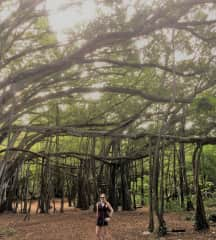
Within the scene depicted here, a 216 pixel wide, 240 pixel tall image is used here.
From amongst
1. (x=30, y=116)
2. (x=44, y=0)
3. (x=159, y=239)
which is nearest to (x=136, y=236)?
(x=159, y=239)

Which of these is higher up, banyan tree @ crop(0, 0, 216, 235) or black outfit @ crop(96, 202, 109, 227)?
banyan tree @ crop(0, 0, 216, 235)

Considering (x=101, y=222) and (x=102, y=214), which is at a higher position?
(x=102, y=214)

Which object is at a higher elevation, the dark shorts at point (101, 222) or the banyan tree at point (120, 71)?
the banyan tree at point (120, 71)

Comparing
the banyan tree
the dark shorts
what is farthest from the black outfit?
the banyan tree

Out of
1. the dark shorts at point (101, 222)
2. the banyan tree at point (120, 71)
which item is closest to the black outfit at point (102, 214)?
the dark shorts at point (101, 222)

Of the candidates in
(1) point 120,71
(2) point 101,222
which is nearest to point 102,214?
(2) point 101,222

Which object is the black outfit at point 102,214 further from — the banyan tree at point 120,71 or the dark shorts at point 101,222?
the banyan tree at point 120,71

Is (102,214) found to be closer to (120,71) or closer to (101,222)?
(101,222)

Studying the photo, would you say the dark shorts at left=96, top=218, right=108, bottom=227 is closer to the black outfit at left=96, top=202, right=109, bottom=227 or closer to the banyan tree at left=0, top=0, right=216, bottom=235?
the black outfit at left=96, top=202, right=109, bottom=227

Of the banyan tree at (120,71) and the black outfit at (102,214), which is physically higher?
the banyan tree at (120,71)

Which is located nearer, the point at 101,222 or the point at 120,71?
the point at 101,222

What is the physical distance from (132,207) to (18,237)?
833 centimetres

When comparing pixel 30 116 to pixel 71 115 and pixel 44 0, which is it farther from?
pixel 44 0

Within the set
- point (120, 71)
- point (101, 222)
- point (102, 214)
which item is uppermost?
point (120, 71)
